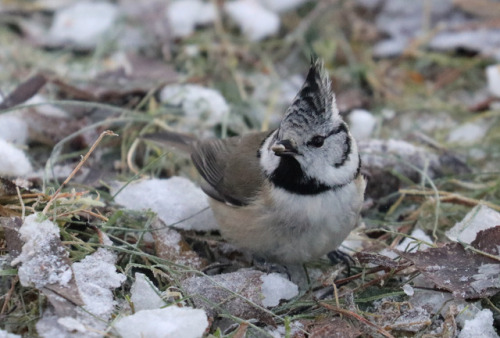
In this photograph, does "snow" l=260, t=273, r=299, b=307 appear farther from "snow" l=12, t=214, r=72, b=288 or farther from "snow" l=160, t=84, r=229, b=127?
"snow" l=160, t=84, r=229, b=127

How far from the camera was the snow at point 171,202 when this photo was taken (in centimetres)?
306

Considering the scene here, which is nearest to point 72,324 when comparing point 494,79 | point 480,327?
point 480,327

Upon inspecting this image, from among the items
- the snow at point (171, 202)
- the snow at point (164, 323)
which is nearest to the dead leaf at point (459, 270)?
the snow at point (164, 323)

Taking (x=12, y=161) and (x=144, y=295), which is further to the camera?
(x=12, y=161)

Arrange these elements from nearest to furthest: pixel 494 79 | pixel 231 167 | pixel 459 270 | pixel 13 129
Answer: 1. pixel 459 270
2. pixel 231 167
3. pixel 13 129
4. pixel 494 79

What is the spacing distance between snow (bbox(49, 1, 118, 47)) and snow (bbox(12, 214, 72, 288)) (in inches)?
106

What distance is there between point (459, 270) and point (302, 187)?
67 centimetres

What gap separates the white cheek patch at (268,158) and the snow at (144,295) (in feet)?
→ 2.33

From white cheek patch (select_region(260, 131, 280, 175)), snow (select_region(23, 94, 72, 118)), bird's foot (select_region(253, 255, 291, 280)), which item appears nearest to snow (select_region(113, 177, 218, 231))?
bird's foot (select_region(253, 255, 291, 280))

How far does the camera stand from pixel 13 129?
11.3 feet

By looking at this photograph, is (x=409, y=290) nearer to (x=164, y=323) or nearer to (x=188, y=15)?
(x=164, y=323)

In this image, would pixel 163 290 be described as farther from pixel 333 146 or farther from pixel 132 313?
pixel 333 146

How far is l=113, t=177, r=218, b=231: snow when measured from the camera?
10.0ft

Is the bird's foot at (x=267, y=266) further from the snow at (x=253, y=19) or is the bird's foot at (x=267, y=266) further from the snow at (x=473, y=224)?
the snow at (x=253, y=19)
